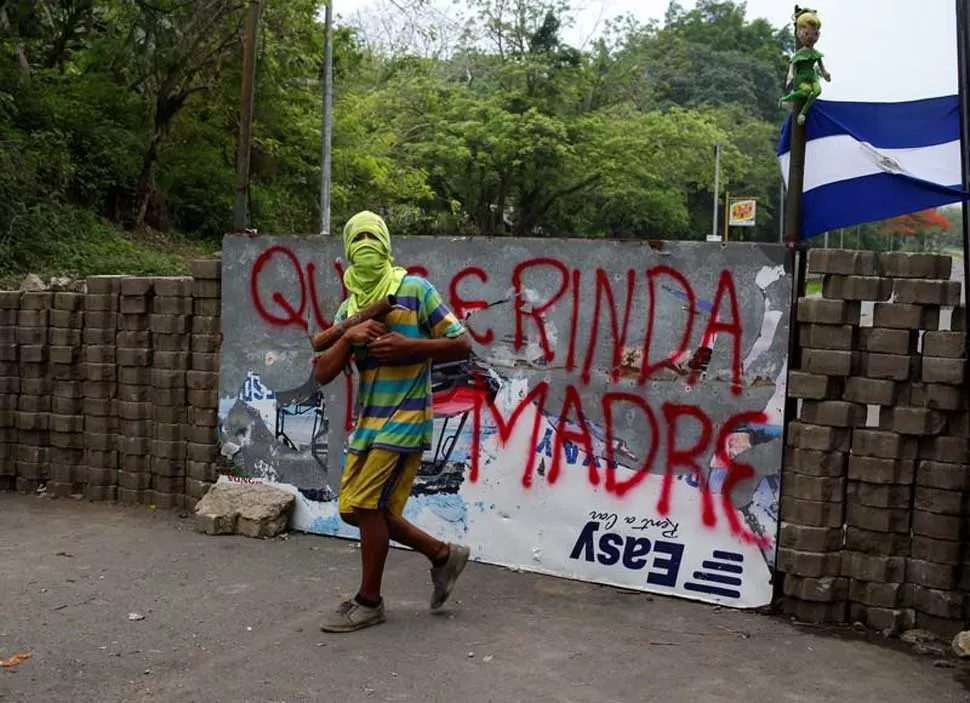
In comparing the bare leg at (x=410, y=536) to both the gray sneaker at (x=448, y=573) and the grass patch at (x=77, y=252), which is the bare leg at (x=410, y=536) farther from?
the grass patch at (x=77, y=252)

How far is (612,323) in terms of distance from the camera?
4988 mm

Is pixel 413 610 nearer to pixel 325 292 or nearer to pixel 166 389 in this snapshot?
pixel 325 292

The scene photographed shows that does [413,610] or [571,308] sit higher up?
[571,308]

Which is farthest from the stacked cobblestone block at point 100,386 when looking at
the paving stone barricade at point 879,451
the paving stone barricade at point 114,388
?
the paving stone barricade at point 879,451

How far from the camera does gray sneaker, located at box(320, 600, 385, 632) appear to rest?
168 inches

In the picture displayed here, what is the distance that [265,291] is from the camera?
5.96 meters

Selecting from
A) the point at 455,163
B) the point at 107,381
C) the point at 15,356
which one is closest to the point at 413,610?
the point at 107,381

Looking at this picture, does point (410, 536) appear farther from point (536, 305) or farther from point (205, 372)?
point (205, 372)

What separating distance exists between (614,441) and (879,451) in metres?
1.26

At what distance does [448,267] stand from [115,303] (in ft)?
8.28

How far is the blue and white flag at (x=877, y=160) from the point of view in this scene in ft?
14.1

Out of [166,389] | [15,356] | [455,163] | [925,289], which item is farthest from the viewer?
[455,163]

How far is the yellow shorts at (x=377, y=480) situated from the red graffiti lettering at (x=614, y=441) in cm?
112

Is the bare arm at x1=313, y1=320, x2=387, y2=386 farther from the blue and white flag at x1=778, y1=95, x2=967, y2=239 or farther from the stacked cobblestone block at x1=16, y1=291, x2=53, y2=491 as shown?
the stacked cobblestone block at x1=16, y1=291, x2=53, y2=491
